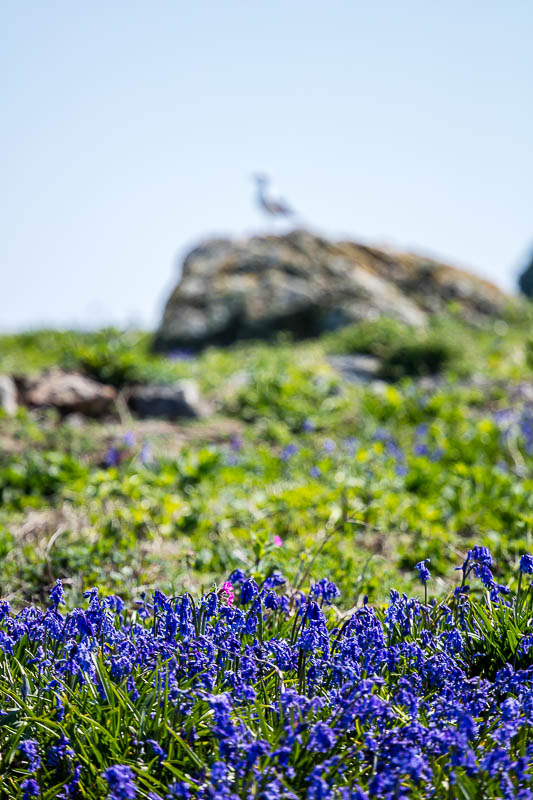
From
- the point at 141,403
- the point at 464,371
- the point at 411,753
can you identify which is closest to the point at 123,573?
the point at 411,753

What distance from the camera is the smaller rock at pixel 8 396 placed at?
24.9 ft

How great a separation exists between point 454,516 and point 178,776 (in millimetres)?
3454

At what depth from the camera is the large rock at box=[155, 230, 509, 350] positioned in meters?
12.7

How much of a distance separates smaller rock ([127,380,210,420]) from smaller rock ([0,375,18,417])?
1.30 meters

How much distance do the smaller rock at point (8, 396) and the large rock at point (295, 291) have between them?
4.79 metres

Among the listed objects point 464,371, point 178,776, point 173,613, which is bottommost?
point 464,371

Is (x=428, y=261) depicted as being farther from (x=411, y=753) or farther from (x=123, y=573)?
(x=411, y=753)

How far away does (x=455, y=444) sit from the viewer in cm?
652

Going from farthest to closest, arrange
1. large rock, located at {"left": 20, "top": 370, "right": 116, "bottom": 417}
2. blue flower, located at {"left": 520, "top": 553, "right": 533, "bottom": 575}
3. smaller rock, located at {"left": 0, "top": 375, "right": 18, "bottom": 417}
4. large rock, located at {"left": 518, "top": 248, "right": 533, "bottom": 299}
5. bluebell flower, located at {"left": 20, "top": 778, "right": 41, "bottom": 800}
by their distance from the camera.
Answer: large rock, located at {"left": 518, "top": 248, "right": 533, "bottom": 299} → large rock, located at {"left": 20, "top": 370, "right": 116, "bottom": 417} → smaller rock, located at {"left": 0, "top": 375, "right": 18, "bottom": 417} → blue flower, located at {"left": 520, "top": 553, "right": 533, "bottom": 575} → bluebell flower, located at {"left": 20, "top": 778, "right": 41, "bottom": 800}

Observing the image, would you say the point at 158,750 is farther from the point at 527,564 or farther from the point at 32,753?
the point at 527,564

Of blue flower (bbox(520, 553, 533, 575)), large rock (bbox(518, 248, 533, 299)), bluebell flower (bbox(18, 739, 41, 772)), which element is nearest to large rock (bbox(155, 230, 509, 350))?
blue flower (bbox(520, 553, 533, 575))

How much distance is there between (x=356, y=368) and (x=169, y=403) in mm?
2932

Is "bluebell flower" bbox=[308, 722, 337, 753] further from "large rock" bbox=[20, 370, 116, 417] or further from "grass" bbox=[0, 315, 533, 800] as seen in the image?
"large rock" bbox=[20, 370, 116, 417]

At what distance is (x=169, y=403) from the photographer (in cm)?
820
